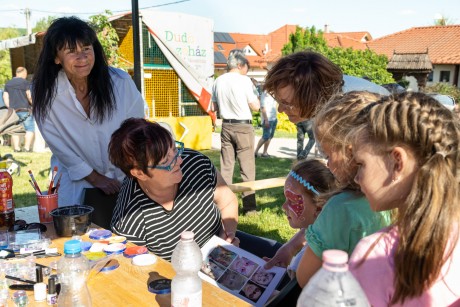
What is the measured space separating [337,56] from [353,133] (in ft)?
58.9

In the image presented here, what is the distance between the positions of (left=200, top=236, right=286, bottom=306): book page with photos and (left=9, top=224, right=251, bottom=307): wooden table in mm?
219

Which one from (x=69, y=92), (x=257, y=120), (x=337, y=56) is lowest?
(x=257, y=120)

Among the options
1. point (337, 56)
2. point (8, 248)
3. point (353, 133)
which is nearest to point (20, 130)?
point (8, 248)

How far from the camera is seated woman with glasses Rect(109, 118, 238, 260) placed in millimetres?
1977

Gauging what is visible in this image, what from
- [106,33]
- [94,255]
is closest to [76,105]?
[94,255]

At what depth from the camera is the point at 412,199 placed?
39.0 inches

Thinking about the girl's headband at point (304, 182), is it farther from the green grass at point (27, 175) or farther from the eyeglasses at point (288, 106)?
the green grass at point (27, 175)

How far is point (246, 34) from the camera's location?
52.6 meters

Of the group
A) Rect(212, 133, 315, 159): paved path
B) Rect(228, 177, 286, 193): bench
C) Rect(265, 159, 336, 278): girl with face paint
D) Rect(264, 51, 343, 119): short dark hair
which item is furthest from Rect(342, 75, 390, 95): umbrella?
Rect(212, 133, 315, 159): paved path

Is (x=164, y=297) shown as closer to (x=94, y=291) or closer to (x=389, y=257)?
(x=94, y=291)

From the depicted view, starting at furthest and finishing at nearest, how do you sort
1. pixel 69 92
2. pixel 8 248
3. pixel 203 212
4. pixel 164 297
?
1. pixel 69 92
2. pixel 203 212
3. pixel 8 248
4. pixel 164 297

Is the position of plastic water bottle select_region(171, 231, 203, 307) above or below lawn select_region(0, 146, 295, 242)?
above

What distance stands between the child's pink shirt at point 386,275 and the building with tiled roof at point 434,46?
25884mm

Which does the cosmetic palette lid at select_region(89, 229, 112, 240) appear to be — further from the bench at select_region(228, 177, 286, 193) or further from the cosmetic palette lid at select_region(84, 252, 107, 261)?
the bench at select_region(228, 177, 286, 193)
